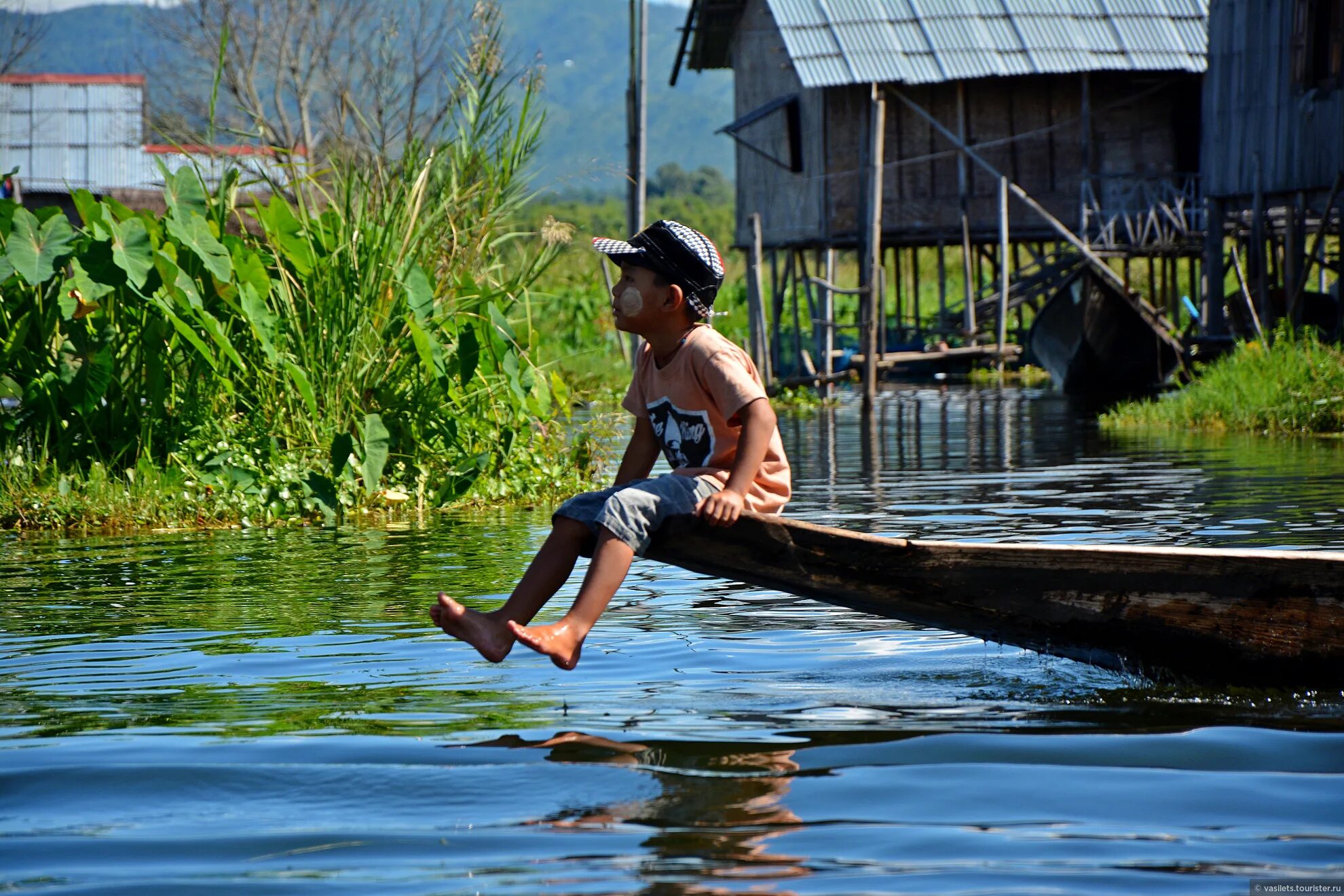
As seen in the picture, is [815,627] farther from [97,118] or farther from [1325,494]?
[97,118]

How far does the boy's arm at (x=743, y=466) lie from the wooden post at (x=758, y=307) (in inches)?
653

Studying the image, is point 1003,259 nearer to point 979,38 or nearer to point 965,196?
point 965,196

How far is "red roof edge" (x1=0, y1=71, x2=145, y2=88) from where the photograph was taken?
96.2 feet

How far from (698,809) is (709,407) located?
1.34m


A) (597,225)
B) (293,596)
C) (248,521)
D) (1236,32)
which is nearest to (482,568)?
(293,596)

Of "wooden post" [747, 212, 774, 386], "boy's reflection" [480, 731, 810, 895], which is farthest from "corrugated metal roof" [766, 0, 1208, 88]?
"boy's reflection" [480, 731, 810, 895]

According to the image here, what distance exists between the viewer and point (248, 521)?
7543 mm

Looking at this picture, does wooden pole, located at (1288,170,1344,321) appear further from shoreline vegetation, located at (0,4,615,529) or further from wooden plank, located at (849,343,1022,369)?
shoreline vegetation, located at (0,4,615,529)

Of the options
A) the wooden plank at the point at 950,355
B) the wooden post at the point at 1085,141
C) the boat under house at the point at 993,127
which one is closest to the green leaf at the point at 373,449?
the wooden plank at the point at 950,355

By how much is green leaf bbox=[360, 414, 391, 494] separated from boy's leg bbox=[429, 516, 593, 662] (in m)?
3.72

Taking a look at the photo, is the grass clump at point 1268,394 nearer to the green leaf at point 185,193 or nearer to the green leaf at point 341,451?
the green leaf at point 341,451

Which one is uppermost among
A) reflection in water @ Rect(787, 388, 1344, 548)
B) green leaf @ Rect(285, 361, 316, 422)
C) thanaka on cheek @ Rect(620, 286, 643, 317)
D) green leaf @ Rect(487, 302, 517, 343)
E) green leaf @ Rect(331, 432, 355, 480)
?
green leaf @ Rect(487, 302, 517, 343)

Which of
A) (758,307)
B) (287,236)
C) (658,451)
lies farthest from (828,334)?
(658,451)

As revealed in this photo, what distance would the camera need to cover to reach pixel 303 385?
24.1 feet
